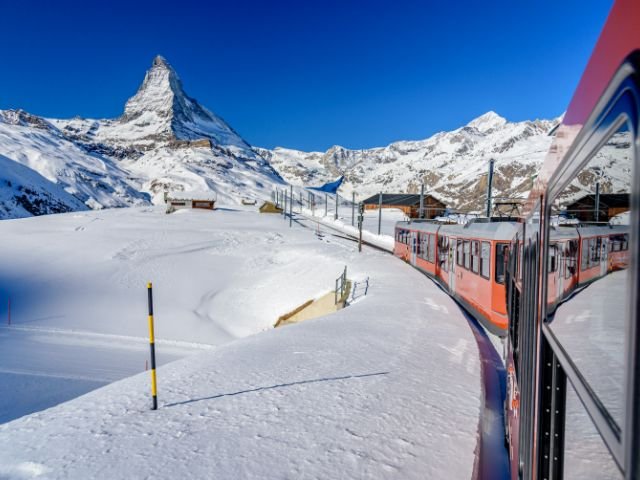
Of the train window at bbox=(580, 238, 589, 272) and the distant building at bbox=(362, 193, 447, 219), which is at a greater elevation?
the distant building at bbox=(362, 193, 447, 219)

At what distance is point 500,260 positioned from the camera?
1100 cm

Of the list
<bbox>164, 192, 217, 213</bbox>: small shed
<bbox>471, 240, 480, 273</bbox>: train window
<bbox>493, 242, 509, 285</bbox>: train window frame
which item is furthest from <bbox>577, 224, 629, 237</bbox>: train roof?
<bbox>164, 192, 217, 213</bbox>: small shed

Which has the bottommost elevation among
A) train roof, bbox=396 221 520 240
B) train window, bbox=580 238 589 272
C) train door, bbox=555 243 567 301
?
train roof, bbox=396 221 520 240

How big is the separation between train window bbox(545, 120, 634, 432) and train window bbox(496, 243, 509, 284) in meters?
9.54

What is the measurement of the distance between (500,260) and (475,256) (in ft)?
5.03

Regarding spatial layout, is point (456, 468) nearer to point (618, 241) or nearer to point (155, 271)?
point (618, 241)

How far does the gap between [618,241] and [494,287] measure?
10.7 m

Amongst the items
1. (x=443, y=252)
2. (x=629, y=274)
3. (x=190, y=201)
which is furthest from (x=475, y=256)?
(x=190, y=201)

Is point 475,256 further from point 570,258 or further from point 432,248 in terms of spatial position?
point 570,258

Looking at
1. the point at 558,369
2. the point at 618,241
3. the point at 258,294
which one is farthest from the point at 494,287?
the point at 258,294

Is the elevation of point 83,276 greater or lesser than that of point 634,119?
lesser

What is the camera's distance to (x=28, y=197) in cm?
11888

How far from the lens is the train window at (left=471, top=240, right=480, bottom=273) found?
12250mm

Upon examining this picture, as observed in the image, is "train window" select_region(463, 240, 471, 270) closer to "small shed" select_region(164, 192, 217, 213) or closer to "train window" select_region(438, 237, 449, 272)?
"train window" select_region(438, 237, 449, 272)
